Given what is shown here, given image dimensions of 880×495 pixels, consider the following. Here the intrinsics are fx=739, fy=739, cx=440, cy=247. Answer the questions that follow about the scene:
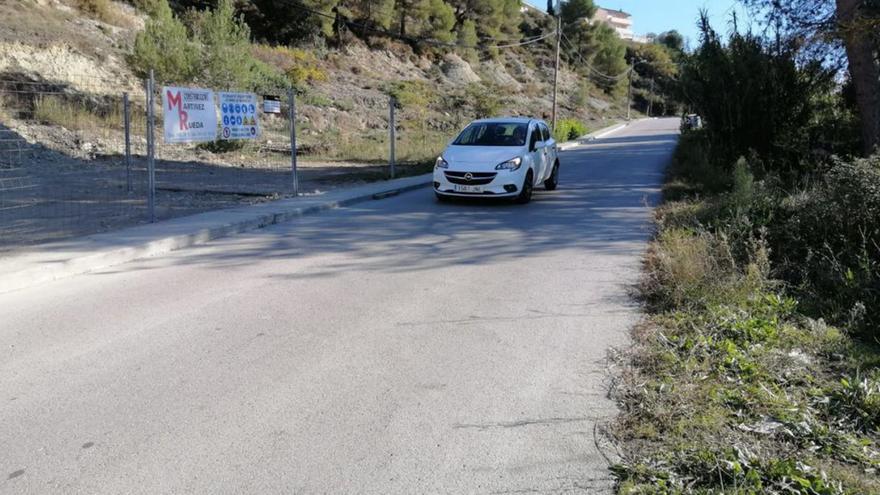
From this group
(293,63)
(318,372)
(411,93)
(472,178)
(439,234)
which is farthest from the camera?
(411,93)

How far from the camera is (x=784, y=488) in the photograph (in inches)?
131

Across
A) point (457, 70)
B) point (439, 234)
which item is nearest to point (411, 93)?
point (457, 70)

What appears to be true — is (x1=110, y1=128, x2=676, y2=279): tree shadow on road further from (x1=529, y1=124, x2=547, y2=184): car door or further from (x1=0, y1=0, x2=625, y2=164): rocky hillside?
(x1=0, y1=0, x2=625, y2=164): rocky hillside

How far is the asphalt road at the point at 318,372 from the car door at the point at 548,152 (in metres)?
6.66

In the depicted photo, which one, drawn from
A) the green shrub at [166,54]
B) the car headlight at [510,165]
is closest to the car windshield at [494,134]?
the car headlight at [510,165]

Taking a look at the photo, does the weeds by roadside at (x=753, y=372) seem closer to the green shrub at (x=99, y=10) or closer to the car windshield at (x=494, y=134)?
the car windshield at (x=494, y=134)

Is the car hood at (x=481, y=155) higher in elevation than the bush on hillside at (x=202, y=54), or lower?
lower

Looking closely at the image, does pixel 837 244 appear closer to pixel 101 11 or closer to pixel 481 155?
pixel 481 155

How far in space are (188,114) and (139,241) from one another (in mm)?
3444

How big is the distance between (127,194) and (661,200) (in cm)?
1104

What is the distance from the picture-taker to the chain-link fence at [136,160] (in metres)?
12.7

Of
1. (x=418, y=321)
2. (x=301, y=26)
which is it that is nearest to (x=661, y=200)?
(x=418, y=321)

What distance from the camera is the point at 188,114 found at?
12367 millimetres

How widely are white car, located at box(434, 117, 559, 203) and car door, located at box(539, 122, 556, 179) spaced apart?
345 mm
